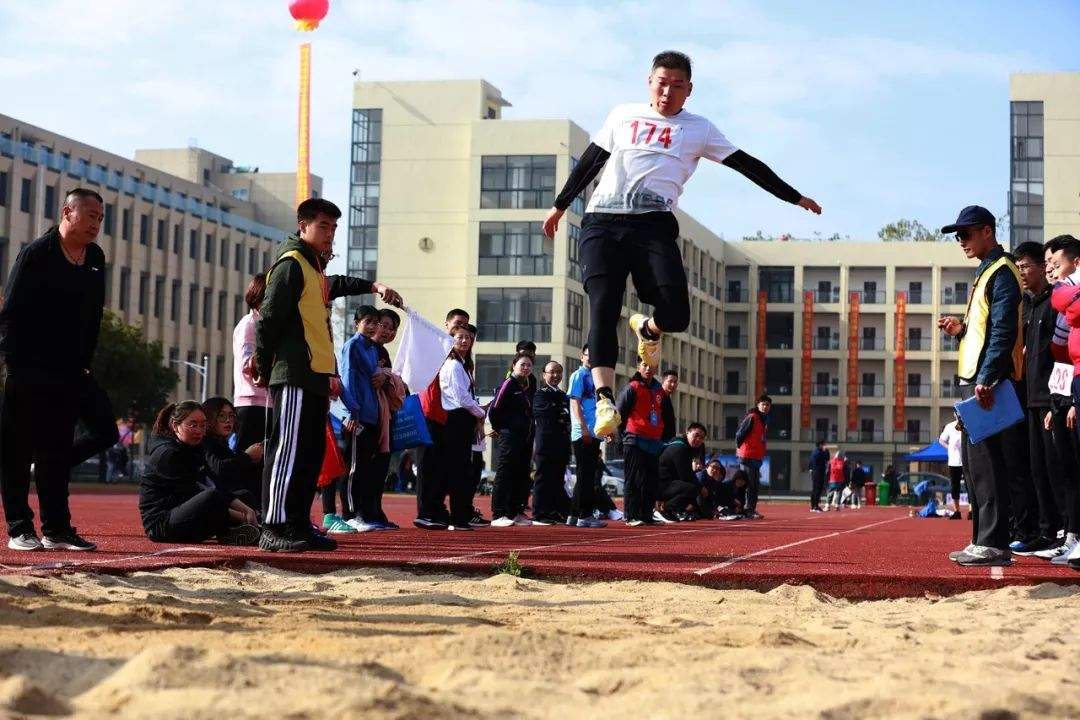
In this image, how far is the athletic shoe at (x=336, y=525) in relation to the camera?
12.5 m

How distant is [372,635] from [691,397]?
91504 millimetres

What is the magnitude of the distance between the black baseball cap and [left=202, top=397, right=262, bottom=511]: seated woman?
5.03 meters

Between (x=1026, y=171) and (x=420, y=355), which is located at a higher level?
(x=1026, y=171)

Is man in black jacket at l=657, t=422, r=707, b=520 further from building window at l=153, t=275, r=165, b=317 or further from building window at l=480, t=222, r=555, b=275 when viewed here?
building window at l=153, t=275, r=165, b=317

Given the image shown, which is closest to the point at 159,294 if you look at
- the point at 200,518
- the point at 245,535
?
the point at 200,518

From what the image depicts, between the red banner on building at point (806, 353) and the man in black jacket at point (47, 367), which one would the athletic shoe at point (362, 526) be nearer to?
the man in black jacket at point (47, 367)

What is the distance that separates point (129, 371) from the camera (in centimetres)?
5850

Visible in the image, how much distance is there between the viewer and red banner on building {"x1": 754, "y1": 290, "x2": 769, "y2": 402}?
10400 centimetres

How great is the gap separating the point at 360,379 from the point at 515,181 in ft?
216

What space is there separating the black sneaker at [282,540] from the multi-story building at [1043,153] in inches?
2909

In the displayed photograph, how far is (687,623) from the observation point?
5848 millimetres

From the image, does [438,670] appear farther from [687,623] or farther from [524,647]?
[687,623]

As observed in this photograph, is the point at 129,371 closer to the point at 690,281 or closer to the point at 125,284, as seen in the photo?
the point at 125,284

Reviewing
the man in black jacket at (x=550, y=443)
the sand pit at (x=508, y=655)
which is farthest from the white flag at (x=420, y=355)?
the sand pit at (x=508, y=655)
